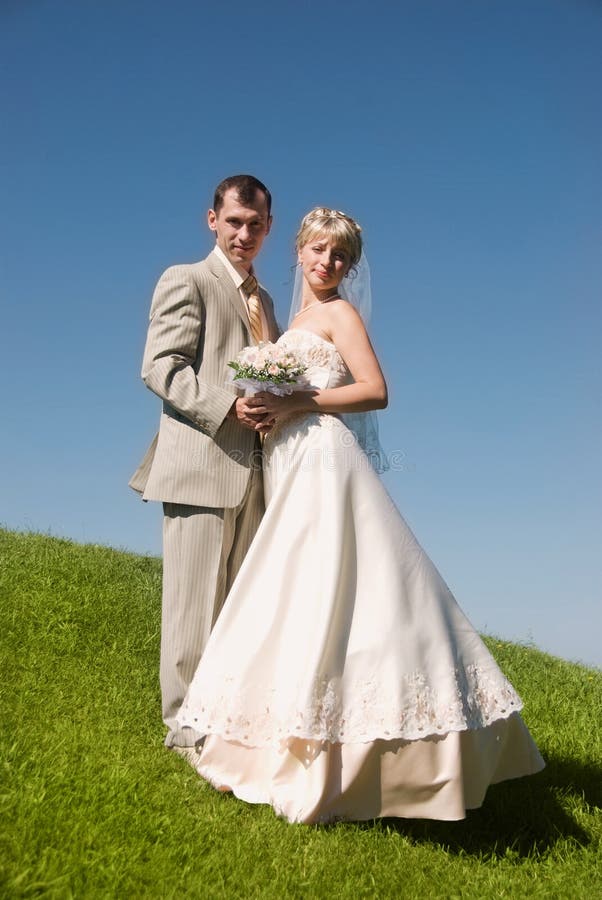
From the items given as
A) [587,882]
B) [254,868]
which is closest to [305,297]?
[254,868]

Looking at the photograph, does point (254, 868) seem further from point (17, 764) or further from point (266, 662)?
point (17, 764)

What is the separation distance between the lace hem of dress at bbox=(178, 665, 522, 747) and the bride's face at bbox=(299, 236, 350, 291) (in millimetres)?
2498

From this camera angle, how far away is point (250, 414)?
5234 millimetres

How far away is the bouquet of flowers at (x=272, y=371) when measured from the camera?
195 inches

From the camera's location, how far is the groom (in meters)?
5.45

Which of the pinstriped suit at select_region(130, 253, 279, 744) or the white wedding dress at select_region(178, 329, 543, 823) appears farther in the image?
the pinstriped suit at select_region(130, 253, 279, 744)

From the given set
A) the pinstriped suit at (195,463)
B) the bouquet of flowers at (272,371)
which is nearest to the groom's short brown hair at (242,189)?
the pinstriped suit at (195,463)

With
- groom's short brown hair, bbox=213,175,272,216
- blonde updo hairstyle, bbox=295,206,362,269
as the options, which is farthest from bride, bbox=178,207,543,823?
groom's short brown hair, bbox=213,175,272,216

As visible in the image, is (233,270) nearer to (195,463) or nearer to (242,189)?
(242,189)

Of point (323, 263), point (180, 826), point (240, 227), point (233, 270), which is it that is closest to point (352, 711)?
point (180, 826)

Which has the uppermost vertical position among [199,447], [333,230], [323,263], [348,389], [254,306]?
[333,230]

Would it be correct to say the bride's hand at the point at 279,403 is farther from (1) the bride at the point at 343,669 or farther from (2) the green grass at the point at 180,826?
(2) the green grass at the point at 180,826

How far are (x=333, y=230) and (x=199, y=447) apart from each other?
1.62 meters

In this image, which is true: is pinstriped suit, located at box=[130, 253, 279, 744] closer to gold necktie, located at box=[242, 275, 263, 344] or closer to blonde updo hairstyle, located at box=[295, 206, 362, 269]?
gold necktie, located at box=[242, 275, 263, 344]
